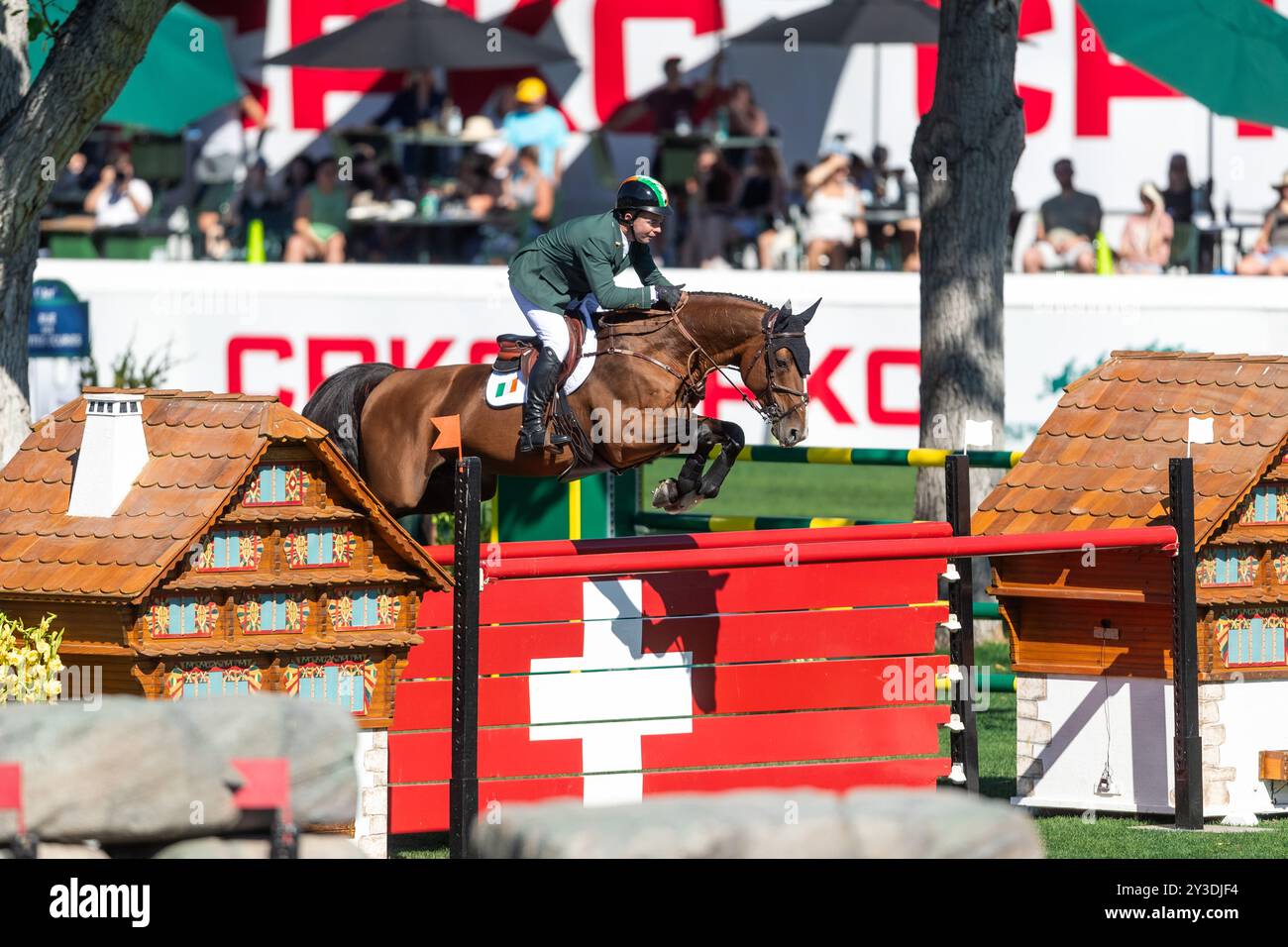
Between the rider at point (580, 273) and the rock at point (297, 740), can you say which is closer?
the rock at point (297, 740)

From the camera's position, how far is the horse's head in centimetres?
1035

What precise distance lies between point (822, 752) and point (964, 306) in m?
5.57

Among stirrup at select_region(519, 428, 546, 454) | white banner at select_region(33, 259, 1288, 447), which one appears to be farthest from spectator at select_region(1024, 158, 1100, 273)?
stirrup at select_region(519, 428, 546, 454)

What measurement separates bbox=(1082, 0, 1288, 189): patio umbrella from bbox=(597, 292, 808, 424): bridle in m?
6.96

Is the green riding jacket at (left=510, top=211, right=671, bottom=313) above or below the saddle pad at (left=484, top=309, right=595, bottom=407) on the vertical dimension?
above

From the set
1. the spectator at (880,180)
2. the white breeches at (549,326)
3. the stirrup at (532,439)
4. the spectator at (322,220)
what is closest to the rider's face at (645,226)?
the white breeches at (549,326)

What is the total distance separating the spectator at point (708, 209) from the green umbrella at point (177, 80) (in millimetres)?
4834

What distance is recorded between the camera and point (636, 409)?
412 inches

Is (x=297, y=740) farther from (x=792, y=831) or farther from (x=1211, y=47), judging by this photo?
(x=1211, y=47)

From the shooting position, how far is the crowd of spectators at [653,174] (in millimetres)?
18453

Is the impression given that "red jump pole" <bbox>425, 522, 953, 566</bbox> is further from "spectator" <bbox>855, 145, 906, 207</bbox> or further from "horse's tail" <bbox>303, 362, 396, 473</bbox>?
"spectator" <bbox>855, 145, 906, 207</bbox>

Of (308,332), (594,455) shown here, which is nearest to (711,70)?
(308,332)

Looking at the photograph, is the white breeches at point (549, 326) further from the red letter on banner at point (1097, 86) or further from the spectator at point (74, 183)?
the red letter on banner at point (1097, 86)

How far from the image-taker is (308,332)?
18.1 m
